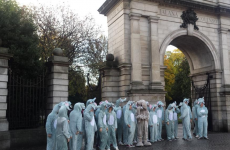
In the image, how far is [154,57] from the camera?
13070mm

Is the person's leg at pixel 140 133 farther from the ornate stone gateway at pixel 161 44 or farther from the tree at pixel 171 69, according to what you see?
the tree at pixel 171 69

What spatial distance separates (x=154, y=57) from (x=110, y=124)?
5303 millimetres

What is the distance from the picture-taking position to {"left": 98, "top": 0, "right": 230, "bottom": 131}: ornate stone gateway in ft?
41.9

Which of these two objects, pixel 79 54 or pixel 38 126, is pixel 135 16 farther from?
pixel 79 54

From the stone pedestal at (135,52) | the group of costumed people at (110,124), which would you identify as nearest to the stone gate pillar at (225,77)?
the group of costumed people at (110,124)

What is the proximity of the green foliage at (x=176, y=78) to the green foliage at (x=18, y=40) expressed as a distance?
22.1 meters

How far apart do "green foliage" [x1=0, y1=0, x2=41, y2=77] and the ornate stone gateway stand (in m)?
3.78

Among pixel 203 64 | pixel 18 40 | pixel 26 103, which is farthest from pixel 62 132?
pixel 203 64

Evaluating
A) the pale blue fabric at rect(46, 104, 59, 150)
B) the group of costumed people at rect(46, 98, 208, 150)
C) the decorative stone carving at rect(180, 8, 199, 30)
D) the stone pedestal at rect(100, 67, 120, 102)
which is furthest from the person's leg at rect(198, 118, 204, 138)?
the pale blue fabric at rect(46, 104, 59, 150)

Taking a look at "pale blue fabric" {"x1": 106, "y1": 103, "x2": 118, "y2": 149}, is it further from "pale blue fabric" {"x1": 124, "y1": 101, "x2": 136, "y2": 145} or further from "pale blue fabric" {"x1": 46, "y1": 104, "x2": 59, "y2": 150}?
"pale blue fabric" {"x1": 46, "y1": 104, "x2": 59, "y2": 150}

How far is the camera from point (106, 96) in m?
13.2

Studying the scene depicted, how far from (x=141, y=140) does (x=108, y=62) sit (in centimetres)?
506

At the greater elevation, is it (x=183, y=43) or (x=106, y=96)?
(x=183, y=43)

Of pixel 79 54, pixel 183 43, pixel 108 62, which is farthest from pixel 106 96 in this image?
pixel 79 54
